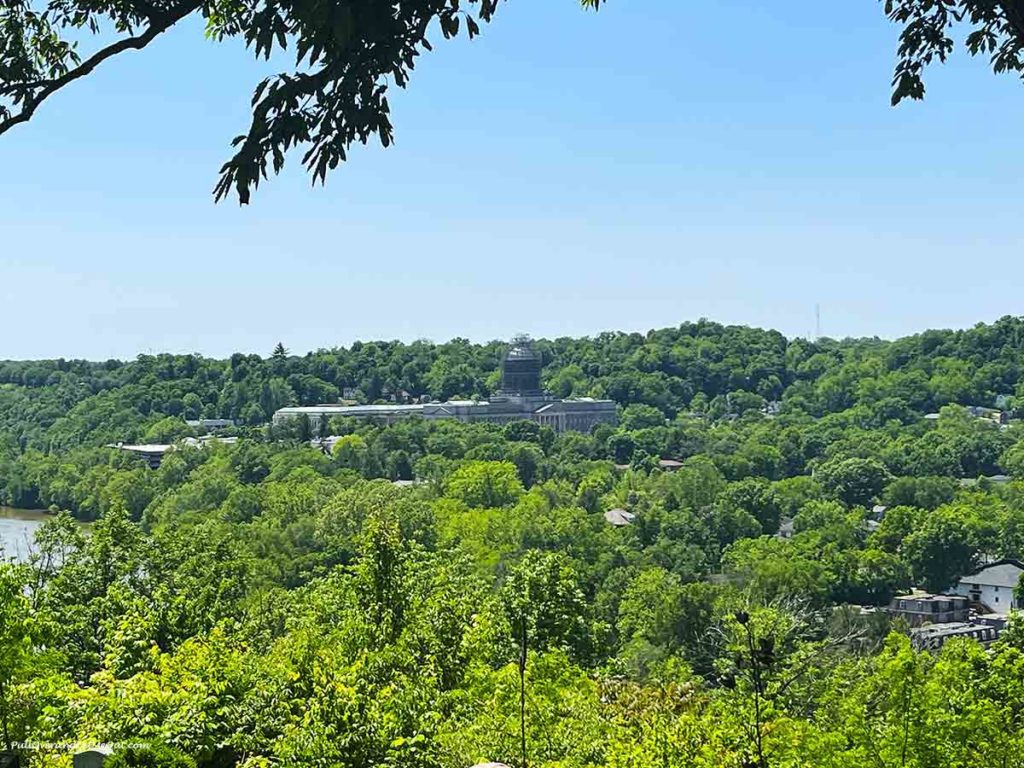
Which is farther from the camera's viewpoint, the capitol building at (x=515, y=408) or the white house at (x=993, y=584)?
the capitol building at (x=515, y=408)

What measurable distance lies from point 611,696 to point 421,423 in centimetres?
8039

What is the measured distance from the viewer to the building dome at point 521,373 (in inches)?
4500

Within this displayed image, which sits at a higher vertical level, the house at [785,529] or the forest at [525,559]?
the forest at [525,559]

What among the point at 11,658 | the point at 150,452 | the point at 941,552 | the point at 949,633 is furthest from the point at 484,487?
the point at 11,658

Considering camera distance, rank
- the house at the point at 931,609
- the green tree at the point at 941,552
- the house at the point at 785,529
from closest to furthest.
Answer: the house at the point at 931,609 → the green tree at the point at 941,552 → the house at the point at 785,529

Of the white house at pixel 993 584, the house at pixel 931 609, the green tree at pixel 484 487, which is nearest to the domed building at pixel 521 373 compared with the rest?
the green tree at pixel 484 487

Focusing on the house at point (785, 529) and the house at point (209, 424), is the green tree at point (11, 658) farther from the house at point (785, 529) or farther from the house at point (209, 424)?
the house at point (209, 424)

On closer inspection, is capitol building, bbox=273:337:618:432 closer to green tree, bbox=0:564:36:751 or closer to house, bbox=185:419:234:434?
house, bbox=185:419:234:434

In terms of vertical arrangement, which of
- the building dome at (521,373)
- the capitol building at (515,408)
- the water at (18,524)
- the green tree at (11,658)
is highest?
the building dome at (521,373)

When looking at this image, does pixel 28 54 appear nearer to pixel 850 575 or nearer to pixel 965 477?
pixel 850 575

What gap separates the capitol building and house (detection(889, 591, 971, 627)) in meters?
58.6

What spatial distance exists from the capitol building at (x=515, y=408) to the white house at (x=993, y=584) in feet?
187

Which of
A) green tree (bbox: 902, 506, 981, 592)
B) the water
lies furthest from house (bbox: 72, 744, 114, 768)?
green tree (bbox: 902, 506, 981, 592)

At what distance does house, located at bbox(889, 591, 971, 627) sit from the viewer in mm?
45469
